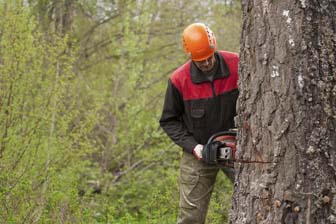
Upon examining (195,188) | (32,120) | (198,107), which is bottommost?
(195,188)

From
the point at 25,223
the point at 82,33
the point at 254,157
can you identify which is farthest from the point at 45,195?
the point at 82,33

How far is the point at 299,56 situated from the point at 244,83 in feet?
1.40

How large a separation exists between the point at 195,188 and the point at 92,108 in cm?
438

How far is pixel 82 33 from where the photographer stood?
12.1 metres

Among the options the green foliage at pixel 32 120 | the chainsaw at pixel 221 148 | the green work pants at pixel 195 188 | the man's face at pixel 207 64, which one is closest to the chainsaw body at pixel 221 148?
the chainsaw at pixel 221 148

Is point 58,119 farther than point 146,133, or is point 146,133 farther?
point 146,133

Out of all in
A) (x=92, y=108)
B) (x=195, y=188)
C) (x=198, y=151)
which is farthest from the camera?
(x=92, y=108)

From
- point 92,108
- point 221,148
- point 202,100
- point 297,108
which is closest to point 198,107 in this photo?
point 202,100

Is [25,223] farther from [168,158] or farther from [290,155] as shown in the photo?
[168,158]

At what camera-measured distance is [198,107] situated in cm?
539

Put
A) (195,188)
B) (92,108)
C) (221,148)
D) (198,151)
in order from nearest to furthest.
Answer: (221,148) < (198,151) < (195,188) < (92,108)

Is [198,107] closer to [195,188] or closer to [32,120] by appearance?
[195,188]

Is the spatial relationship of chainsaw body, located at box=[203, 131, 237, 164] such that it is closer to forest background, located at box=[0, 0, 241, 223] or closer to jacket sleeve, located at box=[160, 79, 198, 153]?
jacket sleeve, located at box=[160, 79, 198, 153]

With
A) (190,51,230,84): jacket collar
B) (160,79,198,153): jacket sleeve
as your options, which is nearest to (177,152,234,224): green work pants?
(160,79,198,153): jacket sleeve
